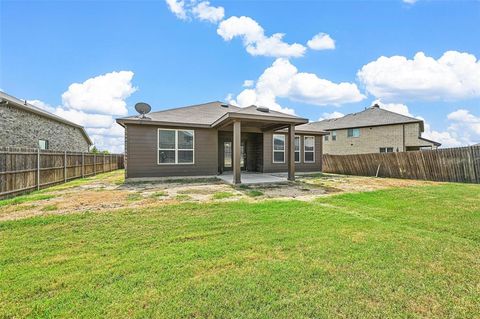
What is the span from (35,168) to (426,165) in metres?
17.8

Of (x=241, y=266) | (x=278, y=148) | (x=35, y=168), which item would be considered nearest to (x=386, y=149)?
(x=278, y=148)

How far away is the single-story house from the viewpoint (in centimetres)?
1005

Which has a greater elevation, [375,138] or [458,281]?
[375,138]

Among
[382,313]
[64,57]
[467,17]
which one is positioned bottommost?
[382,313]

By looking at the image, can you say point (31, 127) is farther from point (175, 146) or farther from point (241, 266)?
point (241, 266)

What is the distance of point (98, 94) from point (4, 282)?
2255 centimetres

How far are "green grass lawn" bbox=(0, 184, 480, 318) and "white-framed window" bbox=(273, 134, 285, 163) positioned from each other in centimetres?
891

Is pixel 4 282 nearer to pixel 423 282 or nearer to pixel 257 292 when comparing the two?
pixel 257 292

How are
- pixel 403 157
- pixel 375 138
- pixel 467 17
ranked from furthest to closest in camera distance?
pixel 375 138, pixel 403 157, pixel 467 17

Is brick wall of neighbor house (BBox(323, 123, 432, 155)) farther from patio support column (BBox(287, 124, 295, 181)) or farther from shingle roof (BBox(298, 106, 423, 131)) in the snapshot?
patio support column (BBox(287, 124, 295, 181))

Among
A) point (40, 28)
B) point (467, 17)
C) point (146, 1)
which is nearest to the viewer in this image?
point (146, 1)

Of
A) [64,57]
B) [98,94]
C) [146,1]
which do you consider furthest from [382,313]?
[98,94]

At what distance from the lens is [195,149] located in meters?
11.5

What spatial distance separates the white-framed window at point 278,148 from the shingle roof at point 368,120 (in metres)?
9.87
